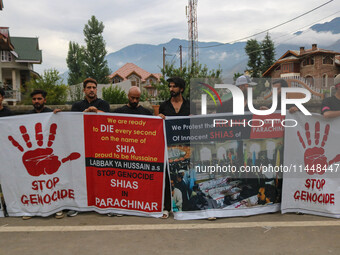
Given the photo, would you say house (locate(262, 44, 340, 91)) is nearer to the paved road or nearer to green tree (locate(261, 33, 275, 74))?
green tree (locate(261, 33, 275, 74))

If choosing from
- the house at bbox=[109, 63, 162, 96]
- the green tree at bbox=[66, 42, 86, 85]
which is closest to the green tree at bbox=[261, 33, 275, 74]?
the house at bbox=[109, 63, 162, 96]

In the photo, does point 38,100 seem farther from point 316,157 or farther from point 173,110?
point 316,157

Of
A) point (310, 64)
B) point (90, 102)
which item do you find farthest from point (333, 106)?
point (310, 64)

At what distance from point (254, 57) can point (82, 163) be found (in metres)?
67.6

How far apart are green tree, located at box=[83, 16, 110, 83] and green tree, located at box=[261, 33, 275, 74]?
3239 cm

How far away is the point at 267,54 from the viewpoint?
6619cm

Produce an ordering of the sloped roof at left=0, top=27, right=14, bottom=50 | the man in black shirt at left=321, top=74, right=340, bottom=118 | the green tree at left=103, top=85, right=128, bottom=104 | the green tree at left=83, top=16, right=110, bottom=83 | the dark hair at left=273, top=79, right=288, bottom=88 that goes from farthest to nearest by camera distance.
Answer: the green tree at left=83, top=16, right=110, bottom=83 → the sloped roof at left=0, top=27, right=14, bottom=50 → the green tree at left=103, top=85, right=128, bottom=104 → the dark hair at left=273, top=79, right=288, bottom=88 → the man in black shirt at left=321, top=74, right=340, bottom=118

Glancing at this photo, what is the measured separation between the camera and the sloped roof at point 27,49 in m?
42.4

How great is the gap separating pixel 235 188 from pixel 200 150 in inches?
27.6

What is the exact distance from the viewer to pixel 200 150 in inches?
172

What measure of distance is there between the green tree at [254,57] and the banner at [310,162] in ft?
213

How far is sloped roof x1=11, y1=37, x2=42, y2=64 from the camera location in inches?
1668

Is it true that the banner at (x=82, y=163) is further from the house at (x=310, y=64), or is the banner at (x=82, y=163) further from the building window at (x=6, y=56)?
the house at (x=310, y=64)

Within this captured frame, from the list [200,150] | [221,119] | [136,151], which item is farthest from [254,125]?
[136,151]
